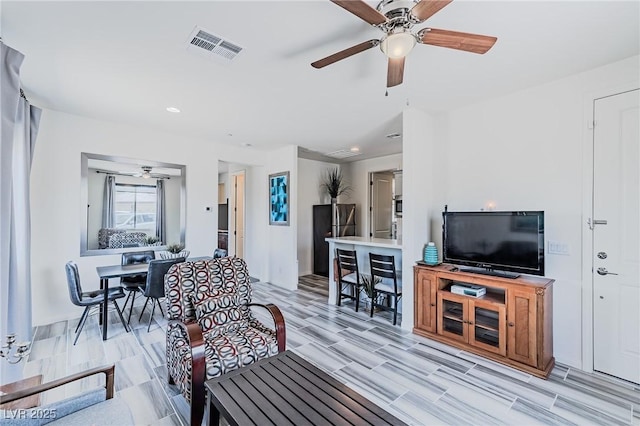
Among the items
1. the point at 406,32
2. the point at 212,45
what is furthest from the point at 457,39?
the point at 212,45

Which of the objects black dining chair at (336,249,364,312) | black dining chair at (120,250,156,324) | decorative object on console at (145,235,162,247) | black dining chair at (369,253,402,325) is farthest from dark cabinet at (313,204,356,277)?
black dining chair at (120,250,156,324)

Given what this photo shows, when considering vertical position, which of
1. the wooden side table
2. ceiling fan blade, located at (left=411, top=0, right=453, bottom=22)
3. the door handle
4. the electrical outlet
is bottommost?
the wooden side table

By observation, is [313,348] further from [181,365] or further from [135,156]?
[135,156]

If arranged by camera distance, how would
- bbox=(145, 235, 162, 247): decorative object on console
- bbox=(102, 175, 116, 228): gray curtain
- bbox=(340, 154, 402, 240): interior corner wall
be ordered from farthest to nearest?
bbox=(340, 154, 402, 240): interior corner wall < bbox=(145, 235, 162, 247): decorative object on console < bbox=(102, 175, 116, 228): gray curtain

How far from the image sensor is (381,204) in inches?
276

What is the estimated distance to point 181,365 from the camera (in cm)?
205

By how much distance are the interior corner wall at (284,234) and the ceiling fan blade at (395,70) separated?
11.0ft

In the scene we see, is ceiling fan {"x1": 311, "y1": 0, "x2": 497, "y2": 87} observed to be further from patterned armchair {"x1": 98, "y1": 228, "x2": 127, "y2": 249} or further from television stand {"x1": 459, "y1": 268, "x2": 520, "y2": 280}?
patterned armchair {"x1": 98, "y1": 228, "x2": 127, "y2": 249}

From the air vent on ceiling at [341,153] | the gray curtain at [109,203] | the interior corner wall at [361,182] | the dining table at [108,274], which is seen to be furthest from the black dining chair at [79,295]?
the interior corner wall at [361,182]

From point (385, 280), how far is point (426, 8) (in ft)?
10.7

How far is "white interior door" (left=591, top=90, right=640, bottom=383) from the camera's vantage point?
95.0 inches

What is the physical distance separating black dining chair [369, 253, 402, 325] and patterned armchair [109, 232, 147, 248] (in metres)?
3.63

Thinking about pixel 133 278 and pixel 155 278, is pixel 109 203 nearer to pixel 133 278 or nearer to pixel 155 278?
pixel 133 278

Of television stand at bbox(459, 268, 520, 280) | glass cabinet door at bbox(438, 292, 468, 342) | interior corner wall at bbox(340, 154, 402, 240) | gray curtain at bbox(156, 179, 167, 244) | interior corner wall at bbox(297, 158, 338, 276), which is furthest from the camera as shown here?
interior corner wall at bbox(340, 154, 402, 240)
